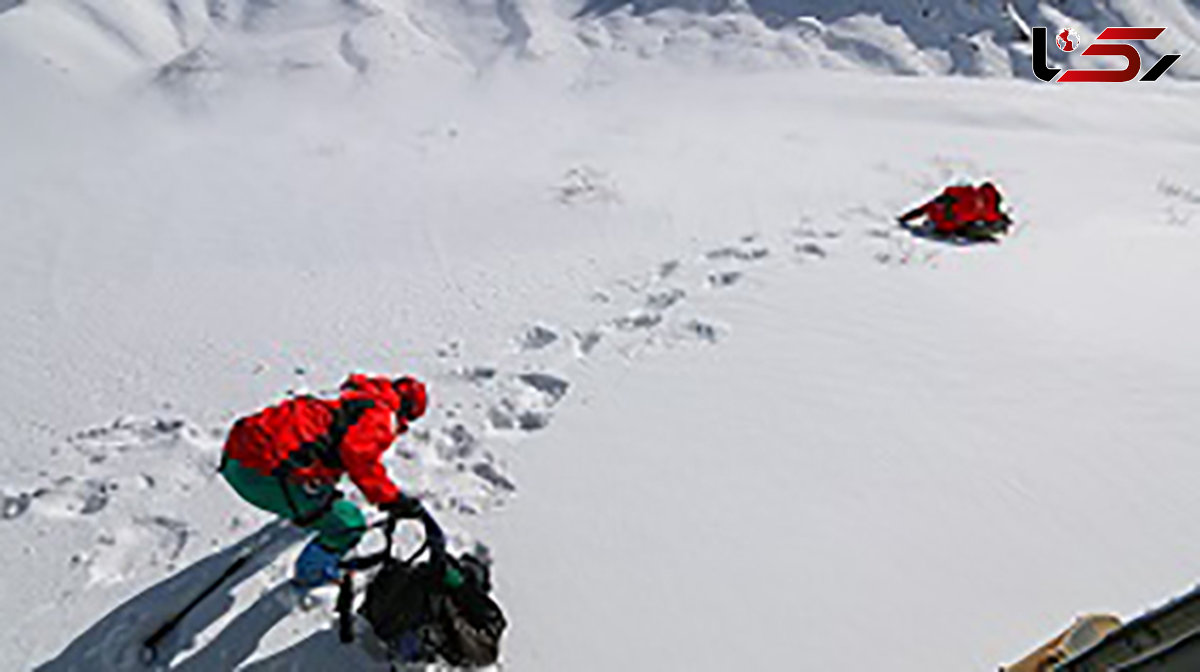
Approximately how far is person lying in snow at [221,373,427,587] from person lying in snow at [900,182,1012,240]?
5.88m

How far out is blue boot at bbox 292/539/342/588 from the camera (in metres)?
3.46

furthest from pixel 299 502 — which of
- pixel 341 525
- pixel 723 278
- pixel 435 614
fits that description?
pixel 723 278

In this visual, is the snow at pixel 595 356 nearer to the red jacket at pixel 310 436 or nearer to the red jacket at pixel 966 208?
the red jacket at pixel 966 208

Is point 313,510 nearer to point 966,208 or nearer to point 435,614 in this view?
point 435,614

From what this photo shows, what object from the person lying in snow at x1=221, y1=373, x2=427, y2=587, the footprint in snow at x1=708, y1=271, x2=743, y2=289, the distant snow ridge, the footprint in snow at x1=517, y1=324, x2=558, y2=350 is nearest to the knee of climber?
the person lying in snow at x1=221, y1=373, x2=427, y2=587

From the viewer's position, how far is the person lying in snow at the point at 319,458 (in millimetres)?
2992

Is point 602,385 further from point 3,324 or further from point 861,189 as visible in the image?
point 861,189

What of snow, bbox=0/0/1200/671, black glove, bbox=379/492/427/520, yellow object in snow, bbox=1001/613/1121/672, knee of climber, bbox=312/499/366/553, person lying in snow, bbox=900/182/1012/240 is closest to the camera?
yellow object in snow, bbox=1001/613/1121/672

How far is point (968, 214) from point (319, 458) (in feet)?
20.6

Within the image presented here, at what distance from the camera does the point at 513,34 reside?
→ 48.4 ft

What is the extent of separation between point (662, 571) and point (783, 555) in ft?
1.73

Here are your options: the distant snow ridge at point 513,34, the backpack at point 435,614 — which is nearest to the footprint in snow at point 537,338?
the backpack at point 435,614

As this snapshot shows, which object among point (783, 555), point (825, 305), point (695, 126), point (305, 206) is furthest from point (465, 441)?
point (695, 126)

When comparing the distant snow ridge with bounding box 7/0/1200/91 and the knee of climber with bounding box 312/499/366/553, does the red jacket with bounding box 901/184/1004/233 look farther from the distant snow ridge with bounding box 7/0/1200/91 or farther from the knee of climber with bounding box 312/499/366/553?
the distant snow ridge with bounding box 7/0/1200/91
